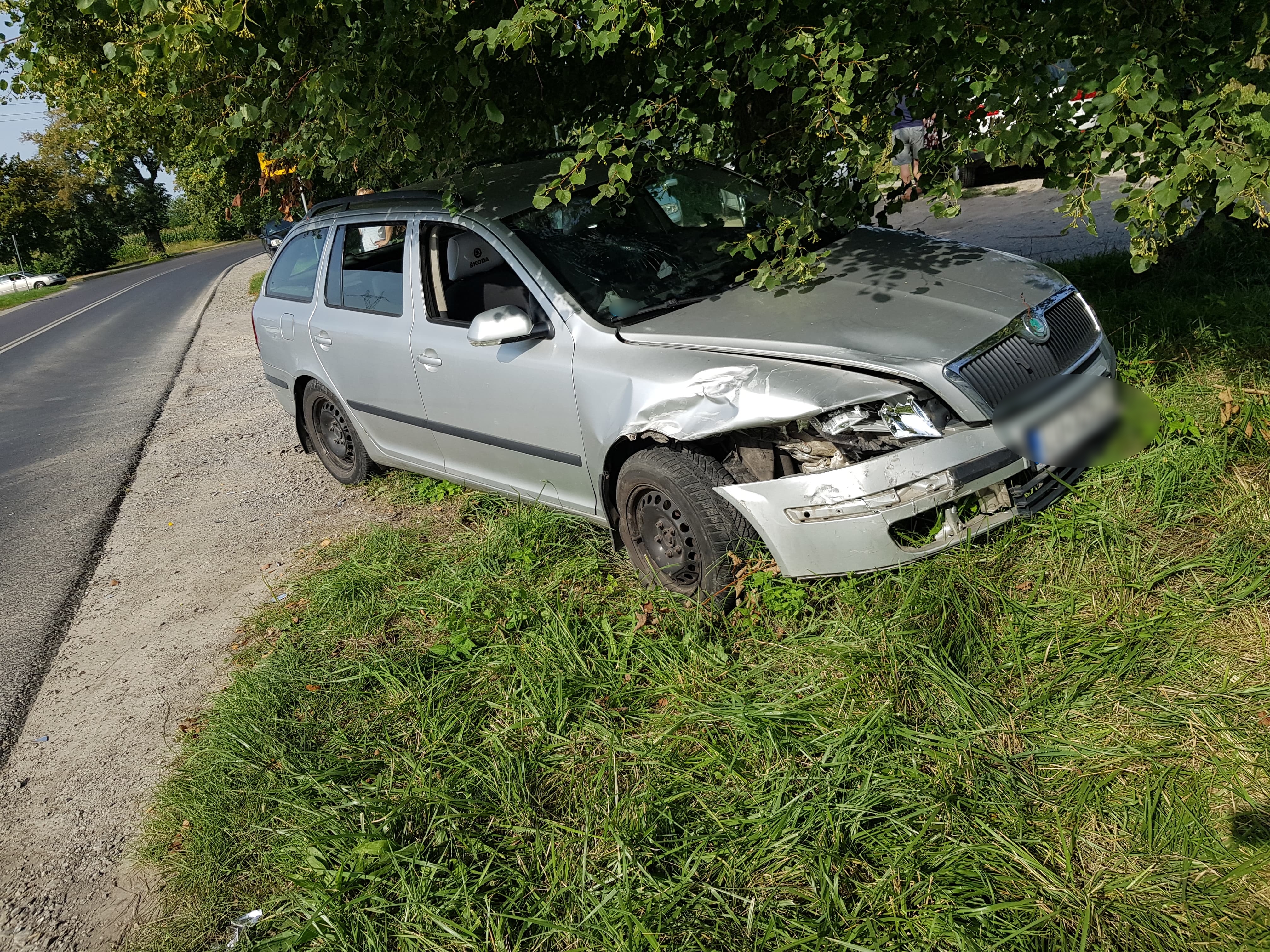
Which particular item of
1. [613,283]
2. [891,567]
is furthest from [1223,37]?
[613,283]

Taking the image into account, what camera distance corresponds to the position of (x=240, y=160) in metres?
12.6

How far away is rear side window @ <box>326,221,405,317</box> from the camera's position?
4.77 m

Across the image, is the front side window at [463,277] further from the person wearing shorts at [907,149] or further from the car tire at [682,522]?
the person wearing shorts at [907,149]

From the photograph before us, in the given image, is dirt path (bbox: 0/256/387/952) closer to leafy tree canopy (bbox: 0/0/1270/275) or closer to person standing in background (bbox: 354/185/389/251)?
person standing in background (bbox: 354/185/389/251)

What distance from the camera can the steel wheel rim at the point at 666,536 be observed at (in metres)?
3.63

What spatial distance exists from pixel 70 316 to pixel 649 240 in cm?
2547

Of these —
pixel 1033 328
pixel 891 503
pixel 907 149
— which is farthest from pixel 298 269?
pixel 1033 328

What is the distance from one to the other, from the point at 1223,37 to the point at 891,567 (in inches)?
83.5

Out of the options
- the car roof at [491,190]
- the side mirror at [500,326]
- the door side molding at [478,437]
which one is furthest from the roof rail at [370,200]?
the door side molding at [478,437]

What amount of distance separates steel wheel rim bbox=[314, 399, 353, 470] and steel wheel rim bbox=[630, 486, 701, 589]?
8.72ft

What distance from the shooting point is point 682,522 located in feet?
11.9

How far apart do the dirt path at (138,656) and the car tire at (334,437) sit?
0.55ft

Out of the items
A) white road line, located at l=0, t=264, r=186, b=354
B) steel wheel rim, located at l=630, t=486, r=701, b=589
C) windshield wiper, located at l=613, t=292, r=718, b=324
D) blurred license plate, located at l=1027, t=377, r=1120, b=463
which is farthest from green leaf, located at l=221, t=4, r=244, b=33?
white road line, located at l=0, t=264, r=186, b=354

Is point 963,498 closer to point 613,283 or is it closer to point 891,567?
point 891,567
